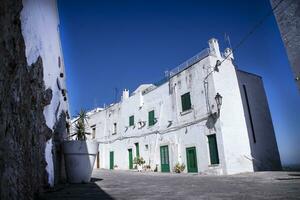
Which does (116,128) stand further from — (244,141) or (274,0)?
(274,0)

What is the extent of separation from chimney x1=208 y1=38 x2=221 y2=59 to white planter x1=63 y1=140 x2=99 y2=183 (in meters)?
10.9

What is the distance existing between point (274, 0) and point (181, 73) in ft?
23.5

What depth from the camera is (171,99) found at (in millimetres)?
16188

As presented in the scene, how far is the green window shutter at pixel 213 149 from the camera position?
12.6 meters

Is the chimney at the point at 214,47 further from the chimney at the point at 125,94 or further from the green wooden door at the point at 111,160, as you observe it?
the green wooden door at the point at 111,160

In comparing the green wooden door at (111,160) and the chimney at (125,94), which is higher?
the chimney at (125,94)

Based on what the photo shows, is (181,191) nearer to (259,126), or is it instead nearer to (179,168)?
(179,168)

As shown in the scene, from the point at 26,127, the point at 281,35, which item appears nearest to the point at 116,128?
the point at 281,35

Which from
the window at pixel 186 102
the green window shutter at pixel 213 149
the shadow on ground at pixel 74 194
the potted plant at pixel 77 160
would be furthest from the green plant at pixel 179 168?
the shadow on ground at pixel 74 194

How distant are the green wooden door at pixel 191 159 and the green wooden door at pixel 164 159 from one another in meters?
1.98

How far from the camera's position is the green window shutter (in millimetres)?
12608

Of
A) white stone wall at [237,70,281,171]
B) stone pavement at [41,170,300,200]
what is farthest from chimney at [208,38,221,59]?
stone pavement at [41,170,300,200]

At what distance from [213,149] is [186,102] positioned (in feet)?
11.8

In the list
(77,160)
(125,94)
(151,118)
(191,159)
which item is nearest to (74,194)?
(77,160)
